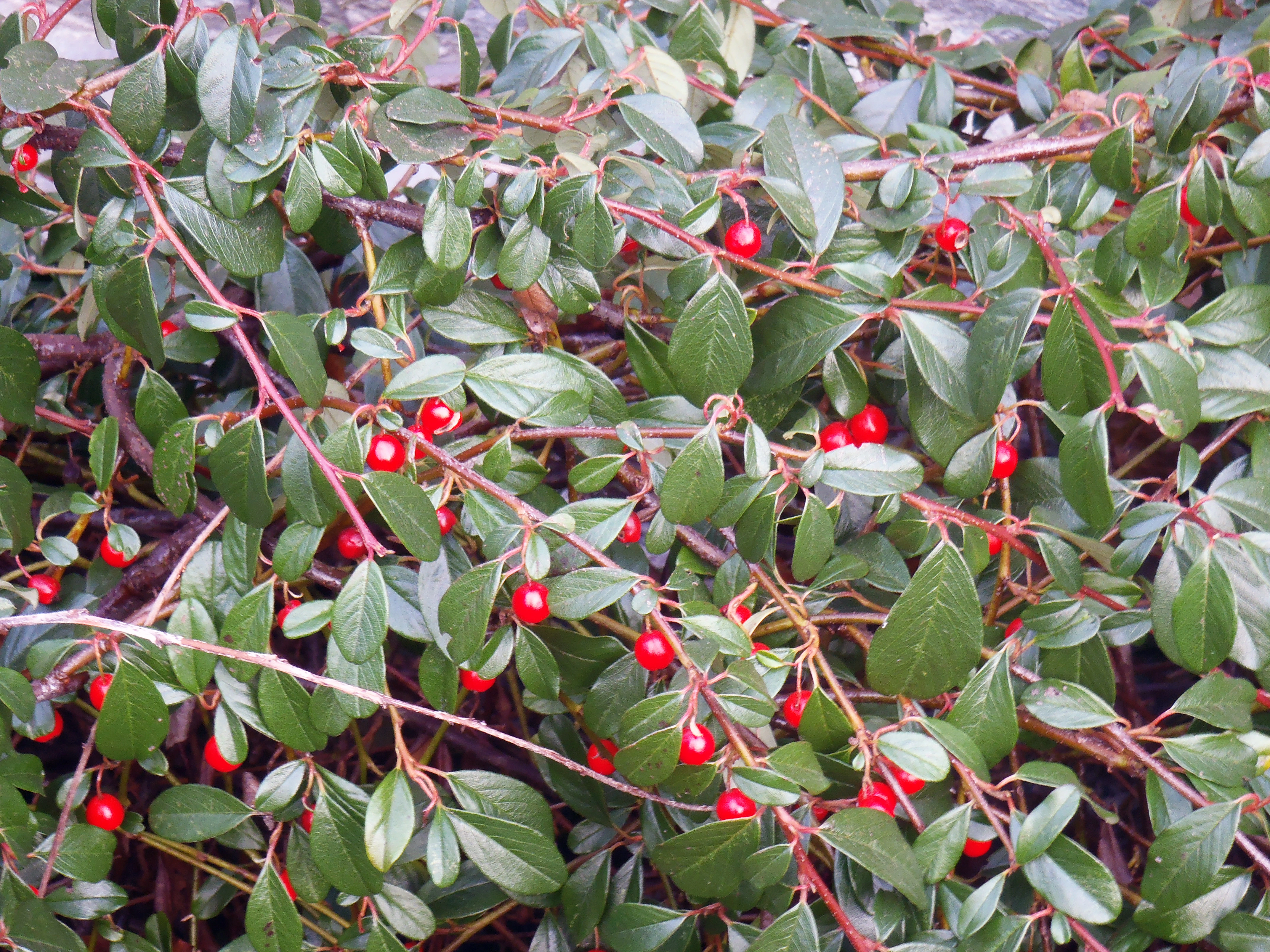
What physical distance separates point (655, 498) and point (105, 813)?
57 centimetres

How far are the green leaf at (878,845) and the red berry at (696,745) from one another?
87 mm

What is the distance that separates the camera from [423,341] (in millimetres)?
909

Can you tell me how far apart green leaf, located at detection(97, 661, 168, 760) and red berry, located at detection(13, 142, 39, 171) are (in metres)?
0.43

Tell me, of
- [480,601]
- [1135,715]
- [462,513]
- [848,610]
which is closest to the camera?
[480,601]

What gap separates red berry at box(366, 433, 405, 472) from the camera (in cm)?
65

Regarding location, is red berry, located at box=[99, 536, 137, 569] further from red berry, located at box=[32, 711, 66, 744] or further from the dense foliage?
red berry, located at box=[32, 711, 66, 744]

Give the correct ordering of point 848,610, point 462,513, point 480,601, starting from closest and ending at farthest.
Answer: point 480,601
point 462,513
point 848,610

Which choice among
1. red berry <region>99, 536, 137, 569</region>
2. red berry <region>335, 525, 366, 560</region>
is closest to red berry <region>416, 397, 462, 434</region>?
red berry <region>335, 525, 366, 560</region>

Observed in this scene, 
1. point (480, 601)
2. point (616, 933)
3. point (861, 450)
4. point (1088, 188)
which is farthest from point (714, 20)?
point (616, 933)

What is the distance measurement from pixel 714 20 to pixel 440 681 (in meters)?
0.69

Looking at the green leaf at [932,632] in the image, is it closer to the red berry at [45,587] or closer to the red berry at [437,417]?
the red berry at [437,417]

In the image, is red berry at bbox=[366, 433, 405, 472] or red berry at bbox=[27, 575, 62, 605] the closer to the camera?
red berry at bbox=[366, 433, 405, 472]

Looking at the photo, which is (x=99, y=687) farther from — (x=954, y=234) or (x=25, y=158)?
(x=954, y=234)

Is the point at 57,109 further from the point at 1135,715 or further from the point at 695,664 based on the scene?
the point at 1135,715
